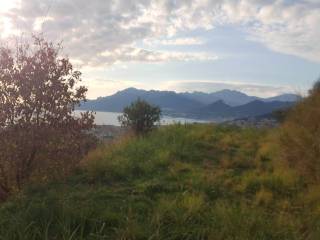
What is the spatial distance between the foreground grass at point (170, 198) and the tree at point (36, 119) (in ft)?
1.91

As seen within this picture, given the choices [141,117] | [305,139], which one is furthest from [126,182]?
[141,117]

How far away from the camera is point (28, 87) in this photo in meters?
10.0

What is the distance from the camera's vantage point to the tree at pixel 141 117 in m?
25.2

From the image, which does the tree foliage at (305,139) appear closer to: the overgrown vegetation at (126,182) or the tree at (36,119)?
the overgrown vegetation at (126,182)

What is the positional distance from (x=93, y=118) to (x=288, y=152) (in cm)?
604

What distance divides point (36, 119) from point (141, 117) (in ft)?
50.2

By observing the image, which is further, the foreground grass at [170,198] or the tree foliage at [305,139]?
the tree foliage at [305,139]

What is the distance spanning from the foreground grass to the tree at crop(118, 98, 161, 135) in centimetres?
509

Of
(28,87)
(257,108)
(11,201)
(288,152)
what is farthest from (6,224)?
(257,108)

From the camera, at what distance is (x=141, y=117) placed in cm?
2533

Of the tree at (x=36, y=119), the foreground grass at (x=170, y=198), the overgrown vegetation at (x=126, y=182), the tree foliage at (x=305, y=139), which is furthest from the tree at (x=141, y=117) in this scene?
the tree at (x=36, y=119)

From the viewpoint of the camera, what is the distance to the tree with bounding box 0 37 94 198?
993cm

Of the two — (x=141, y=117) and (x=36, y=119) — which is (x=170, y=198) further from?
(x=141, y=117)

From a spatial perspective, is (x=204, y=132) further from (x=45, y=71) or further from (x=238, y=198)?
(x=45, y=71)
